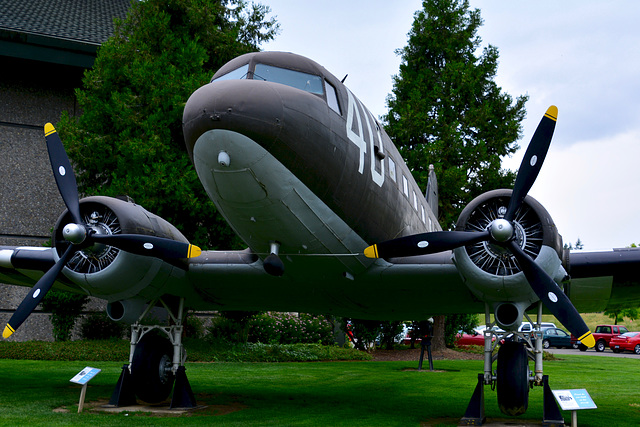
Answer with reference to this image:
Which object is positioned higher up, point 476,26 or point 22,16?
point 476,26

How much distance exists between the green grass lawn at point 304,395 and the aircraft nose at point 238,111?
479 cm

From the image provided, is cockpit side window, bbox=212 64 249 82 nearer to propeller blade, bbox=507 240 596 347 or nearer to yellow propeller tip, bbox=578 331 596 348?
propeller blade, bbox=507 240 596 347

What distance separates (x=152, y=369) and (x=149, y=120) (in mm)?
12119

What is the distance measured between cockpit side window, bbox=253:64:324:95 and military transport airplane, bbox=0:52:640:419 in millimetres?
18

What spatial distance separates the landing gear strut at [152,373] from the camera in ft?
34.9

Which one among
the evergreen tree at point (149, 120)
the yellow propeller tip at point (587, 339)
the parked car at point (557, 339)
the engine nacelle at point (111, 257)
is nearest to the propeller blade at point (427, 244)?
the yellow propeller tip at point (587, 339)

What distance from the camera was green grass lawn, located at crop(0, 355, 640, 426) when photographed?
969 cm

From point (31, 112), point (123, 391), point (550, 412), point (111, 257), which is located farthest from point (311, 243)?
point (31, 112)

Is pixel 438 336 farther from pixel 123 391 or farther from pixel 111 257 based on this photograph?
pixel 111 257

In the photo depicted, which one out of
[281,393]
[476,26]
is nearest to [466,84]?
[476,26]

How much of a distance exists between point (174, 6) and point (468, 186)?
52.8 feet

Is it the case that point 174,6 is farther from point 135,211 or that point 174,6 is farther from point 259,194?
point 259,194

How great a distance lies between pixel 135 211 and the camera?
393 inches

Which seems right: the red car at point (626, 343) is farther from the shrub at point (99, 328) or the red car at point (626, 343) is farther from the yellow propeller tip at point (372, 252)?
the yellow propeller tip at point (372, 252)
